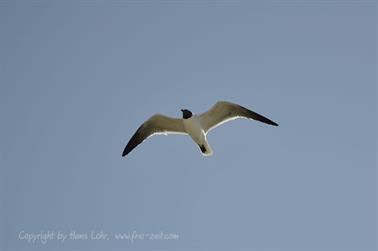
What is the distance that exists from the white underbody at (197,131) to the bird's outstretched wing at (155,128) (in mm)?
324

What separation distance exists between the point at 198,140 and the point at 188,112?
2.04 ft

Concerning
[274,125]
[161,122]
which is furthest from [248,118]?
[161,122]

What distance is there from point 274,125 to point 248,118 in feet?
1.75

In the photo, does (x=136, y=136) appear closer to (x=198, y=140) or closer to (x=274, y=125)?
(x=198, y=140)

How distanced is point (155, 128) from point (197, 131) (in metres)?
1.03

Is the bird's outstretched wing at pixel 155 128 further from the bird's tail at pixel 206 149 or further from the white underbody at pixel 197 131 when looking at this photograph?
the bird's tail at pixel 206 149

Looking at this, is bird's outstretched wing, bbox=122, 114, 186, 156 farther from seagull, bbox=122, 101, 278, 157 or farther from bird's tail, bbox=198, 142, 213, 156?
bird's tail, bbox=198, 142, 213, 156

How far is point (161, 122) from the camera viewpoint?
15.2m

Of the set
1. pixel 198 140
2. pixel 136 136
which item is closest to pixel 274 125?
pixel 198 140

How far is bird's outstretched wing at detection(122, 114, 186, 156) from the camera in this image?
15172mm

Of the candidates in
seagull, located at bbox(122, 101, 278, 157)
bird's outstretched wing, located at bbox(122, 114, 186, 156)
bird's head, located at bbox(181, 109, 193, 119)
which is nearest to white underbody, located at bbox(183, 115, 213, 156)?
seagull, located at bbox(122, 101, 278, 157)

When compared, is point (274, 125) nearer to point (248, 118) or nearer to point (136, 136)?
point (248, 118)

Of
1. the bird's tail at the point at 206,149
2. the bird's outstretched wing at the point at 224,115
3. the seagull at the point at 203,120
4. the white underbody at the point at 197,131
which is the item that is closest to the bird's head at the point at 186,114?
the seagull at the point at 203,120

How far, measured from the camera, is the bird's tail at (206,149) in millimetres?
14844
